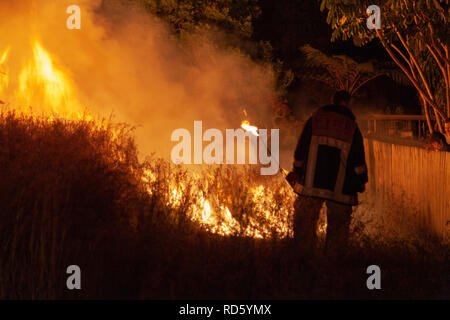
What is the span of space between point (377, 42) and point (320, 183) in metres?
15.5

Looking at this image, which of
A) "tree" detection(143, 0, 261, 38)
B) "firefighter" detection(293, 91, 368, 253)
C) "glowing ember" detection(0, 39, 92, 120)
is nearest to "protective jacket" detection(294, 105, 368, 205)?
"firefighter" detection(293, 91, 368, 253)

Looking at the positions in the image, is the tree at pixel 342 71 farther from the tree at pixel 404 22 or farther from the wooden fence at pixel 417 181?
the wooden fence at pixel 417 181

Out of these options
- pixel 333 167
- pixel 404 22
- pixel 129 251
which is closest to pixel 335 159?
pixel 333 167

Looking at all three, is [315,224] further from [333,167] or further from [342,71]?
[342,71]

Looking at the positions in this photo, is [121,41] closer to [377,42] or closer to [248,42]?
[248,42]

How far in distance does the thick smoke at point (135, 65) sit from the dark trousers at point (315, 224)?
4134 millimetres

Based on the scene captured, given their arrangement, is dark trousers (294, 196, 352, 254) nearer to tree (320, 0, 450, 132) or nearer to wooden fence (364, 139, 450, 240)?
wooden fence (364, 139, 450, 240)

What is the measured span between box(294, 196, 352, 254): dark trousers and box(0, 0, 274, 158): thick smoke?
→ 13.6ft

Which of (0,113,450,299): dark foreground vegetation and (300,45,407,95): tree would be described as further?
(300,45,407,95): tree

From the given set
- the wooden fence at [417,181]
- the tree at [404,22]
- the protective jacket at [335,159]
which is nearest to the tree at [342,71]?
the tree at [404,22]

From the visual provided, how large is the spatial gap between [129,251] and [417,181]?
4.69 m

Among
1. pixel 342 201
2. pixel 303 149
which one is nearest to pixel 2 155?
pixel 303 149

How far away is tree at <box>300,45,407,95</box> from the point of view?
61.5 feet
